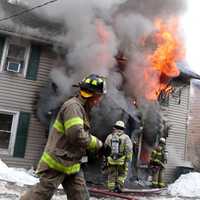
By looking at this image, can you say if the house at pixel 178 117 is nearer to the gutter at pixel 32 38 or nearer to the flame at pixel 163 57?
the flame at pixel 163 57

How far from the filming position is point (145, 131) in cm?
1221

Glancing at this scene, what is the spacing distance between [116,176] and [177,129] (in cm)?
677

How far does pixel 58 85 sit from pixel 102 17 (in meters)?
3.11

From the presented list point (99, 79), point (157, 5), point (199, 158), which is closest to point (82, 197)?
point (99, 79)

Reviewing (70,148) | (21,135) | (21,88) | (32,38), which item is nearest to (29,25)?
(32,38)

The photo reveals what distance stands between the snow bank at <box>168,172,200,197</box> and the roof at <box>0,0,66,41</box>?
5727 mm

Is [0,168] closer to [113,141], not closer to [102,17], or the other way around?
[113,141]

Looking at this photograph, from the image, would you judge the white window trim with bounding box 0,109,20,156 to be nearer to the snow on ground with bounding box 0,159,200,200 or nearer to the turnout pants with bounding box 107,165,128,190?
the snow on ground with bounding box 0,159,200,200

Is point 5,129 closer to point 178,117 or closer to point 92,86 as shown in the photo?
point 178,117

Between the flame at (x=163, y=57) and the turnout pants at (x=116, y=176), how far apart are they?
385 cm

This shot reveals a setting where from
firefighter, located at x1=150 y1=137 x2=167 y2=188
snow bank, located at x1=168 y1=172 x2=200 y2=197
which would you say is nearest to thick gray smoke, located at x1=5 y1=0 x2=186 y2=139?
firefighter, located at x1=150 y1=137 x2=167 y2=188

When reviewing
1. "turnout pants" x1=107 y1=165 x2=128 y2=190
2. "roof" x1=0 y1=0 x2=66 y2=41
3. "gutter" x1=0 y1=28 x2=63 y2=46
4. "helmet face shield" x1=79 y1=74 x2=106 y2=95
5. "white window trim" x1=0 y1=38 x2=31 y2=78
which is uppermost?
"roof" x1=0 y1=0 x2=66 y2=41

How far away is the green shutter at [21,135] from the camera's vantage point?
37.3ft

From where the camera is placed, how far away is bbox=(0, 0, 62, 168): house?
11367 millimetres
